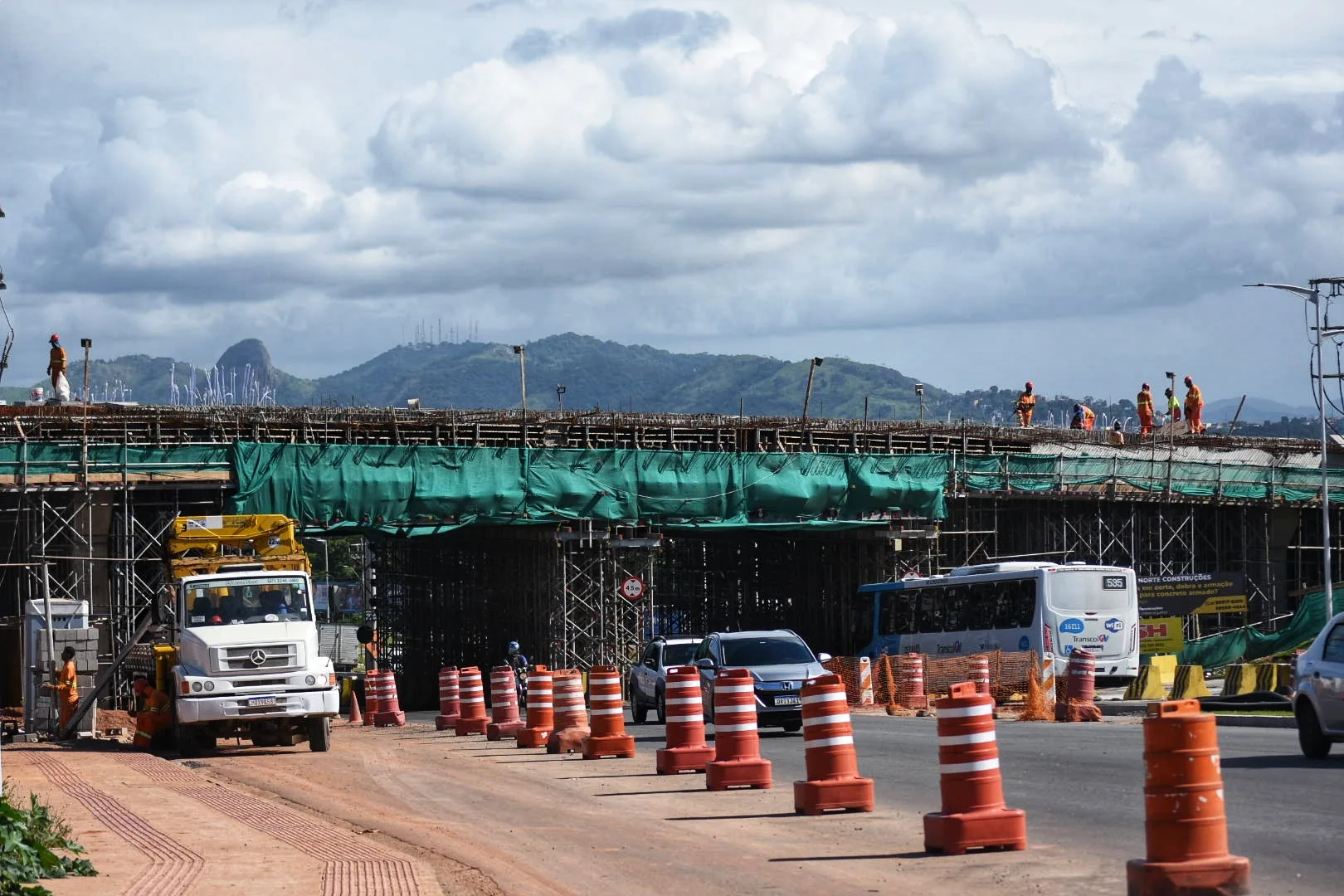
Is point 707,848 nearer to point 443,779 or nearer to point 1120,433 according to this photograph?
point 443,779

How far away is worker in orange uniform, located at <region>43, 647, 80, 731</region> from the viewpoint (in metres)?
29.9

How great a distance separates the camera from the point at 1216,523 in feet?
202

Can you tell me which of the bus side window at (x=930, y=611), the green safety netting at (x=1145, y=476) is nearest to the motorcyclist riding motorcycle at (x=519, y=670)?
the bus side window at (x=930, y=611)

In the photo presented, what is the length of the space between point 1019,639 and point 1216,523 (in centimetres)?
2319

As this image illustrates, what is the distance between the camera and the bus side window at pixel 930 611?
4491cm

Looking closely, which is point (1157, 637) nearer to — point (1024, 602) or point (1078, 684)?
point (1024, 602)

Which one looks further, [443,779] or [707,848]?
[443,779]

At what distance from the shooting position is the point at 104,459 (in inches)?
1688

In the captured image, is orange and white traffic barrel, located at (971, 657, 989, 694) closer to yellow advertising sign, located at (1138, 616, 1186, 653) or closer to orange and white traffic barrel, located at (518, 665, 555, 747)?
yellow advertising sign, located at (1138, 616, 1186, 653)

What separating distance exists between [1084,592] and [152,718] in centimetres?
2251

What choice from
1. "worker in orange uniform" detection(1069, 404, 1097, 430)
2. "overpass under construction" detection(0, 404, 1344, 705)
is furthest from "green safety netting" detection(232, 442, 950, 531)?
"worker in orange uniform" detection(1069, 404, 1097, 430)

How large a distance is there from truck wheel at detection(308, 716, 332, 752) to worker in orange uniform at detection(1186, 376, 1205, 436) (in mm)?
44328

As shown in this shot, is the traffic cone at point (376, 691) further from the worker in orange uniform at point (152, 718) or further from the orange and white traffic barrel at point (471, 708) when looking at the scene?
the worker in orange uniform at point (152, 718)

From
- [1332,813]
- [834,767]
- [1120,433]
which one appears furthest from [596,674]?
[1120,433]
